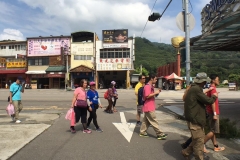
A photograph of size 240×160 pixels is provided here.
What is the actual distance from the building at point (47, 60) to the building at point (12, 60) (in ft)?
4.89

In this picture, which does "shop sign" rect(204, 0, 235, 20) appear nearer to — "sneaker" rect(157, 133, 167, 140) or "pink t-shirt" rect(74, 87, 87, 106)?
"sneaker" rect(157, 133, 167, 140)

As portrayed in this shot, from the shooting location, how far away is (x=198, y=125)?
4125mm

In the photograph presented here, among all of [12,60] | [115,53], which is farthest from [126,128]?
[12,60]

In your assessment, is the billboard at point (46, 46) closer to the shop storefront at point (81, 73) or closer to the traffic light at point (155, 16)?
the shop storefront at point (81, 73)

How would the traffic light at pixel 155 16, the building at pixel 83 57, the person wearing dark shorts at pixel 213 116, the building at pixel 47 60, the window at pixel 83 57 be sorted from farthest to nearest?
the building at pixel 47 60
the window at pixel 83 57
the building at pixel 83 57
the traffic light at pixel 155 16
the person wearing dark shorts at pixel 213 116

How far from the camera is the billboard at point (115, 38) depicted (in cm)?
3981

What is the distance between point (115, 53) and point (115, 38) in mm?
2578

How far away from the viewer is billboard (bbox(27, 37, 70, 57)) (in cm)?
4128

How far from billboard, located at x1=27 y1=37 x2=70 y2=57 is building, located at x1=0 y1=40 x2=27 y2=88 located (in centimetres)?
180

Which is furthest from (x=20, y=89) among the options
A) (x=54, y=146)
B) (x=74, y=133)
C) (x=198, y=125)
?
(x=198, y=125)

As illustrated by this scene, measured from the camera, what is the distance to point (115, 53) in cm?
4025

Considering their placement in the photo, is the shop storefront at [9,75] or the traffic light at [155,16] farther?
the shop storefront at [9,75]

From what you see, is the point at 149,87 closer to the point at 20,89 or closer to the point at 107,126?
the point at 107,126

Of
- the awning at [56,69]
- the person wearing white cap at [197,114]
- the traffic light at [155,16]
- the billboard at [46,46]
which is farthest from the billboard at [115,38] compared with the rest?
the person wearing white cap at [197,114]
